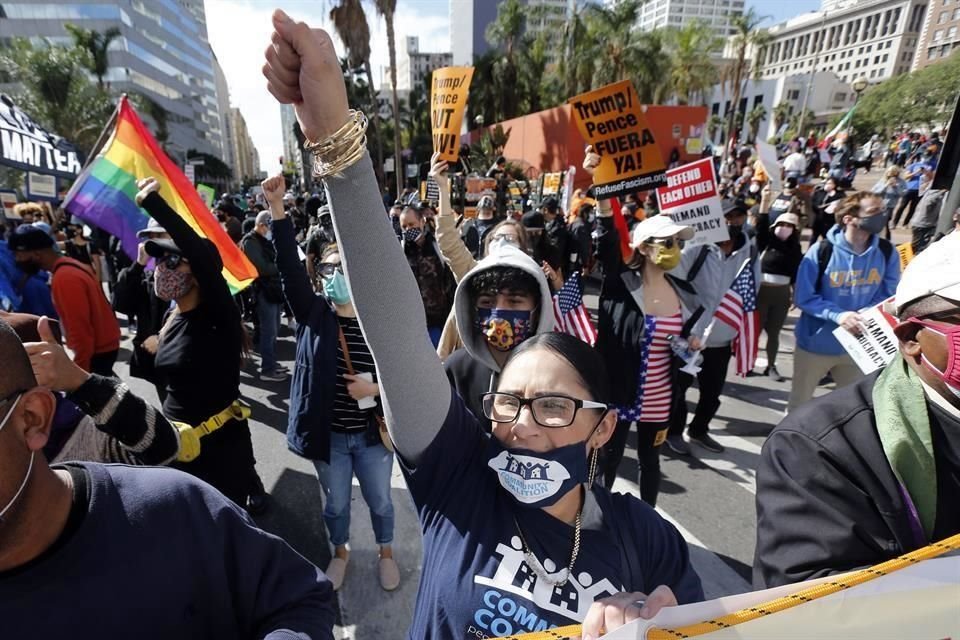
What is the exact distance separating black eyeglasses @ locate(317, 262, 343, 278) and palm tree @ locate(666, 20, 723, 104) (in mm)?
37200

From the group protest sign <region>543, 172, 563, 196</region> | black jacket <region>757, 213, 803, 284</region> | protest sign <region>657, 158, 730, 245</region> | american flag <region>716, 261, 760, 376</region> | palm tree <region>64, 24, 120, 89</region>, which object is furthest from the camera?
palm tree <region>64, 24, 120, 89</region>

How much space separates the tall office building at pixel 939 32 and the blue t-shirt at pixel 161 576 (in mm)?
87242

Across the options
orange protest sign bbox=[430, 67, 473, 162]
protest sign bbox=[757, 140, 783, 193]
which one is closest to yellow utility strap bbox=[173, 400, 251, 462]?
orange protest sign bbox=[430, 67, 473, 162]

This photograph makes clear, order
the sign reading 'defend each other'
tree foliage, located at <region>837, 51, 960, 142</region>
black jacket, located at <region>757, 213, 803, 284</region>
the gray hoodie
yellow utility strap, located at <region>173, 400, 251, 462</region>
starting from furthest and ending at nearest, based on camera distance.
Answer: tree foliage, located at <region>837, 51, 960, 142</region>
black jacket, located at <region>757, 213, 803, 284</region>
the sign reading 'defend each other'
the gray hoodie
yellow utility strap, located at <region>173, 400, 251, 462</region>

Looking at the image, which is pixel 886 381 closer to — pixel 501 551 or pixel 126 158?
pixel 501 551

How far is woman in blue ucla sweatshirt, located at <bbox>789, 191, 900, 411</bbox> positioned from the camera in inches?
148

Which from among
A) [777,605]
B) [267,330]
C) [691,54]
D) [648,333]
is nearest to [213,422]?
[648,333]

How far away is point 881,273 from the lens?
12.4ft

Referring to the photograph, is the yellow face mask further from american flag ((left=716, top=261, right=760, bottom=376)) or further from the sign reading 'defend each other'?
the sign reading 'defend each other'

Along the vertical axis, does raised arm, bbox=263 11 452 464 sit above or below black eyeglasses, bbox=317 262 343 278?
above

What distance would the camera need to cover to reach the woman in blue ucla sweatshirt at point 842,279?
3.76 metres

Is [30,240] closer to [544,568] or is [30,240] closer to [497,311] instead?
[497,311]

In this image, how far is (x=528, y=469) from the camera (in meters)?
1.31

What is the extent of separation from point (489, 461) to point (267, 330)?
5529 mm
